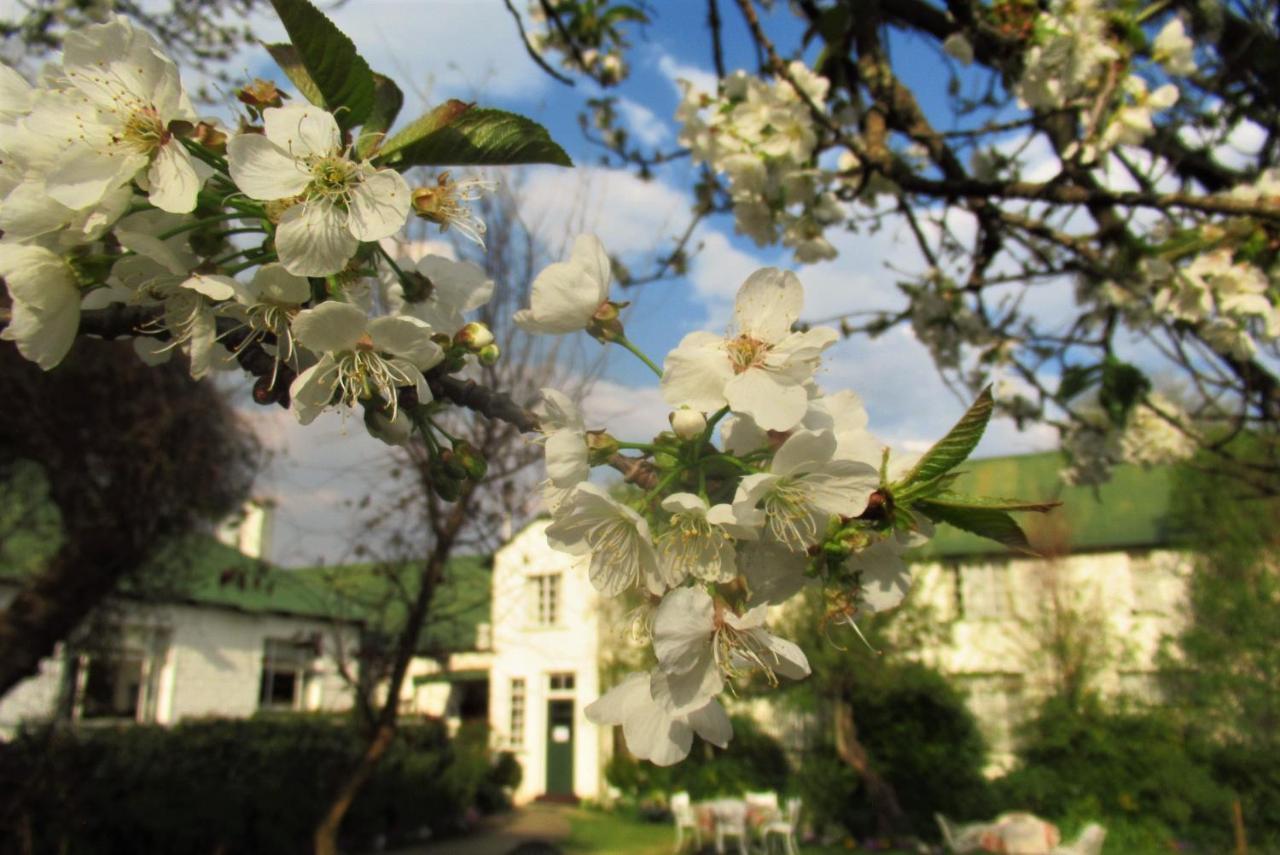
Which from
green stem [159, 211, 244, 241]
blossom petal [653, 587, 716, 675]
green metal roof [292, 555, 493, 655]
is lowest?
blossom petal [653, 587, 716, 675]

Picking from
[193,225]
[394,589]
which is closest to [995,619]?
[394,589]

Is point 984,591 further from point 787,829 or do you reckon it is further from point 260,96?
point 260,96

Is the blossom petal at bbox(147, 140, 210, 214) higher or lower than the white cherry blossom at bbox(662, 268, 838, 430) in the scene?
higher

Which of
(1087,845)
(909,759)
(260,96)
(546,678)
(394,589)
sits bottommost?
(1087,845)

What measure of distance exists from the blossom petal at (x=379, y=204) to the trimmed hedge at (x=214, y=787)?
8.01 m

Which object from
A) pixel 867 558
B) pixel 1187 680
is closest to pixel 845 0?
pixel 867 558

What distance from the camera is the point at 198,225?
77 centimetres

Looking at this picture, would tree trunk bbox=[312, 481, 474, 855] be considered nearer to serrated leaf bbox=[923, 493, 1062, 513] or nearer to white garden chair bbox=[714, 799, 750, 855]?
serrated leaf bbox=[923, 493, 1062, 513]

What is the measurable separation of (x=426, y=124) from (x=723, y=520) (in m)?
0.44

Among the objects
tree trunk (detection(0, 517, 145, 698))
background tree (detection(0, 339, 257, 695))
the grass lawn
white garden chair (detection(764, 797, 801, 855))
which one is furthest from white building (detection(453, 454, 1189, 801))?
tree trunk (detection(0, 517, 145, 698))

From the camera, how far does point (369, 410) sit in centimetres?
79

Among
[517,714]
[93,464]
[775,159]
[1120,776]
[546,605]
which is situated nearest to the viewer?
[775,159]

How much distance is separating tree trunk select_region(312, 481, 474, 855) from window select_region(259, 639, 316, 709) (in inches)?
333

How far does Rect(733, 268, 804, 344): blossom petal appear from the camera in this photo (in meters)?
0.87
